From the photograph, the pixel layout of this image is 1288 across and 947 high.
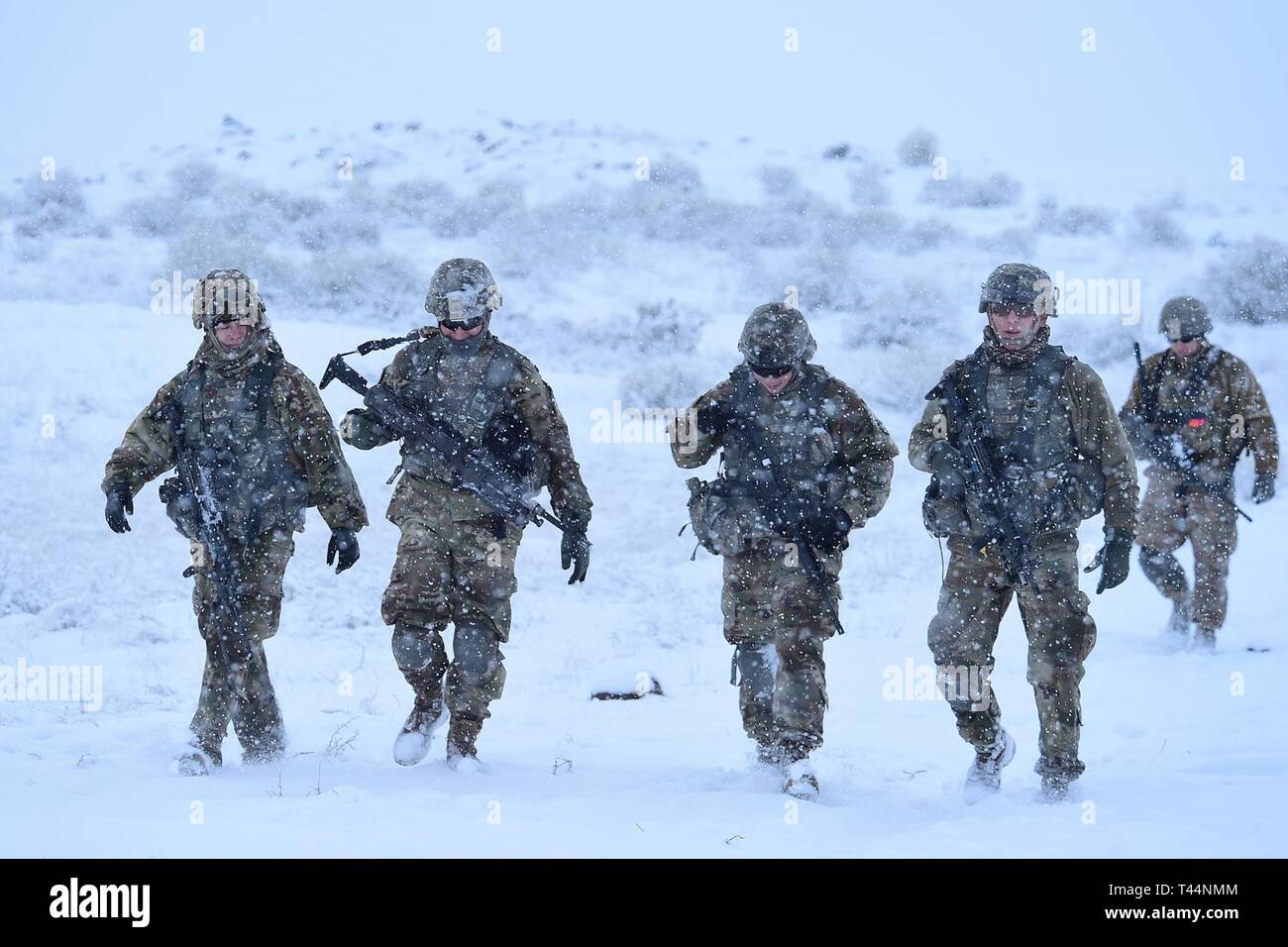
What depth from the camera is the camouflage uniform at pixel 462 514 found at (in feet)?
17.0

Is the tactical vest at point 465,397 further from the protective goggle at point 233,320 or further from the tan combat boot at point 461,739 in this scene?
the tan combat boot at point 461,739

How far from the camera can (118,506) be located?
16.7ft

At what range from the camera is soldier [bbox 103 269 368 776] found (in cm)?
516

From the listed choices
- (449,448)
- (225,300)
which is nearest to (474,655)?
(449,448)

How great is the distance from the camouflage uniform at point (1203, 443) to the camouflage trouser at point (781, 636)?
4.08 metres

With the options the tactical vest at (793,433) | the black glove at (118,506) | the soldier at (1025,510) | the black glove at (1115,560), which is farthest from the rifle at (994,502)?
the black glove at (118,506)

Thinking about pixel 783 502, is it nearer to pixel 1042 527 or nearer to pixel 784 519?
pixel 784 519

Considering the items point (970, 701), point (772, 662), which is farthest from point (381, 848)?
point (970, 701)

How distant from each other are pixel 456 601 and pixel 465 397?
0.90 metres

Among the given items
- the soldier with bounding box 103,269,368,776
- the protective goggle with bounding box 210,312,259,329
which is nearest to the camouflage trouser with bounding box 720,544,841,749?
the soldier with bounding box 103,269,368,776

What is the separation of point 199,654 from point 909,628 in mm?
5390

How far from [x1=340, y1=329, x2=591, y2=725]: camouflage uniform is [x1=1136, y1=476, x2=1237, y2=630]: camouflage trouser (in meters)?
4.87

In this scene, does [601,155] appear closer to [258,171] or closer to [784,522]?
[258,171]

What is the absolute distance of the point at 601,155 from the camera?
107ft
